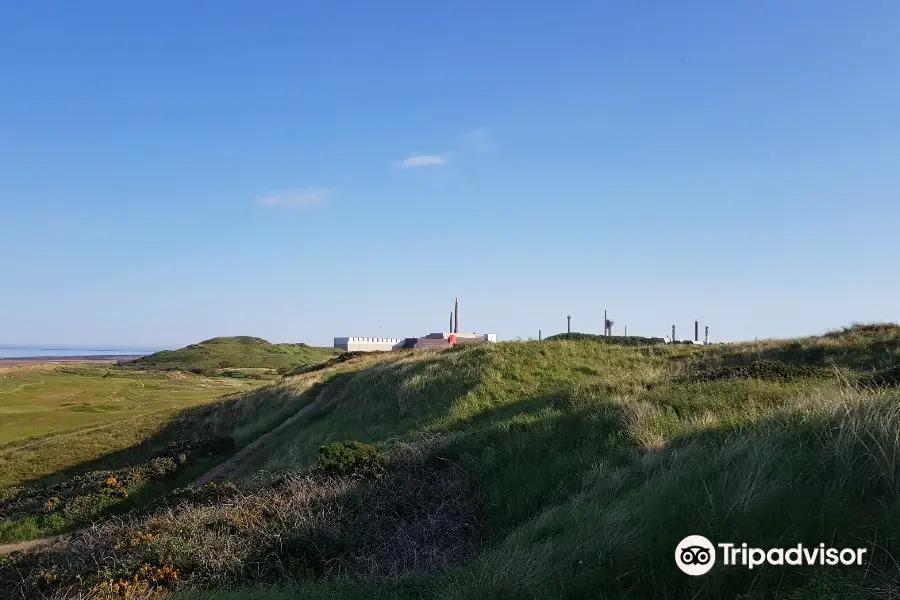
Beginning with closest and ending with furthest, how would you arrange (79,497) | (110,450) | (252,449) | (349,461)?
(349,461) → (79,497) → (252,449) → (110,450)

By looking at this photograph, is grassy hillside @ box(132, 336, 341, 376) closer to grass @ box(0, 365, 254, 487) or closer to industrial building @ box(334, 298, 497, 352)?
industrial building @ box(334, 298, 497, 352)

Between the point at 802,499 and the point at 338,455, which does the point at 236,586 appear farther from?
the point at 802,499

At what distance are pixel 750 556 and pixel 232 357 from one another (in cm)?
16049

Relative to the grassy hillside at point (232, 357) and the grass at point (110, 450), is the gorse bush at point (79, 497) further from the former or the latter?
the grassy hillside at point (232, 357)

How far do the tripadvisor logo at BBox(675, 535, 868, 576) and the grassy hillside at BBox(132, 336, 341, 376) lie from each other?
125041mm

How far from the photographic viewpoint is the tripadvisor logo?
162 inches

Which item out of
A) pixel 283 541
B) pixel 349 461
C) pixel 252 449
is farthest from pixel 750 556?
pixel 252 449

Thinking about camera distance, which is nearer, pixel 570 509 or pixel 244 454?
pixel 570 509

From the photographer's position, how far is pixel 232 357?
15500 centimetres

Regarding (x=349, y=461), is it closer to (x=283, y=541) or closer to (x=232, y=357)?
(x=283, y=541)

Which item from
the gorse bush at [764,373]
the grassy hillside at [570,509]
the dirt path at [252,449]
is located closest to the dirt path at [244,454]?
the dirt path at [252,449]

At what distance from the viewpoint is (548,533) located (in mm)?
5941

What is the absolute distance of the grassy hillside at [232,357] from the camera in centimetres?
13612

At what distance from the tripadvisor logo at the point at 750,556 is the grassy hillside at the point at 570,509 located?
7 centimetres
